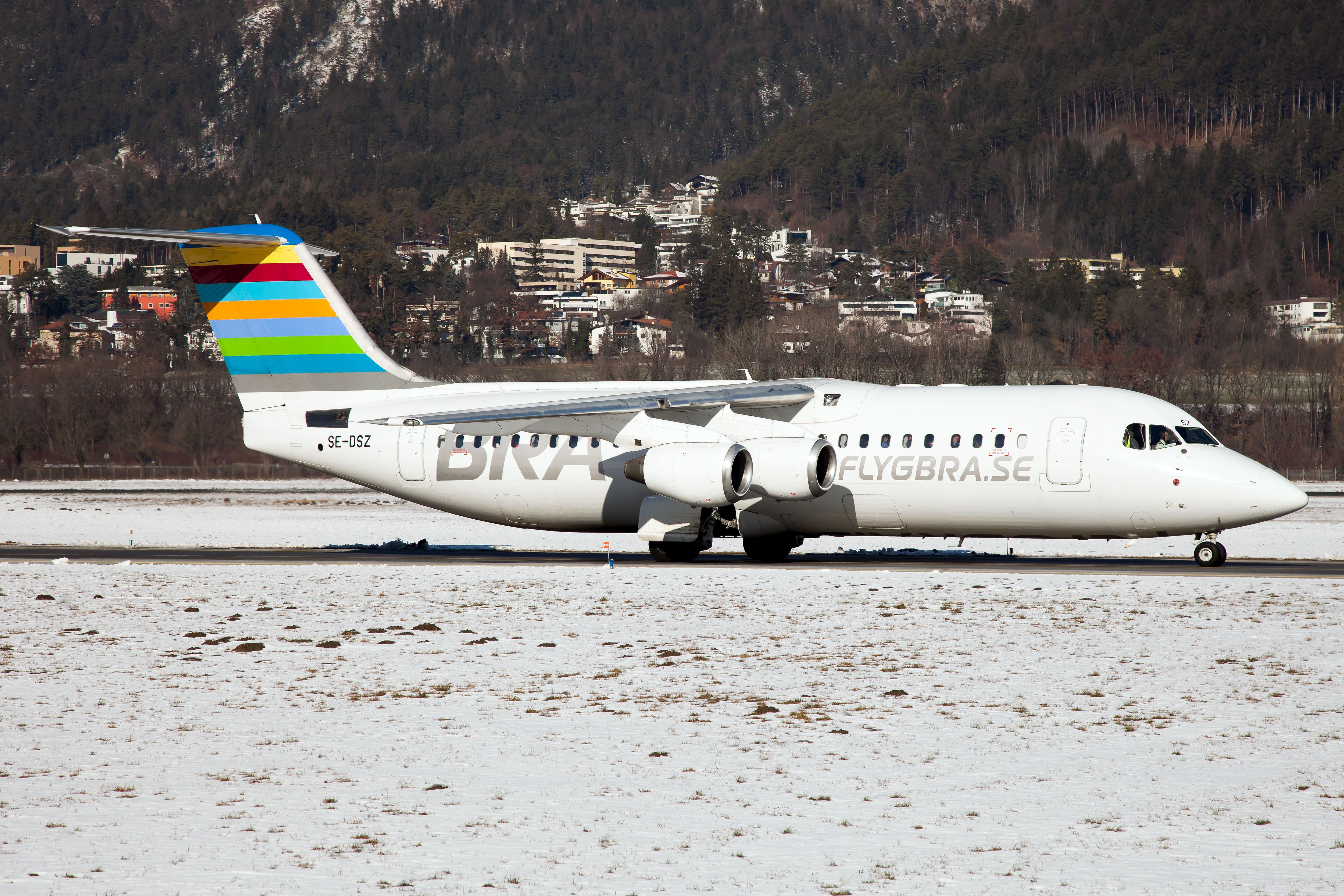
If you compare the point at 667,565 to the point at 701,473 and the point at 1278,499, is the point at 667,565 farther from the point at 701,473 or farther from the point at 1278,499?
the point at 1278,499

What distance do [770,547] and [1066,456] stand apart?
5653 millimetres

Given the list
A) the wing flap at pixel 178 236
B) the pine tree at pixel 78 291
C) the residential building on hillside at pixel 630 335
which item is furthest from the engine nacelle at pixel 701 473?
the pine tree at pixel 78 291

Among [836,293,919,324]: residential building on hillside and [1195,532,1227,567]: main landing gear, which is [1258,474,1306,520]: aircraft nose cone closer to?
[1195,532,1227,567]: main landing gear

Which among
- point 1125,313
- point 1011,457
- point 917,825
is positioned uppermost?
point 1125,313

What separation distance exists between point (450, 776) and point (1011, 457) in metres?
14.8

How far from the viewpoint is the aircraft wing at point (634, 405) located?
77.3ft

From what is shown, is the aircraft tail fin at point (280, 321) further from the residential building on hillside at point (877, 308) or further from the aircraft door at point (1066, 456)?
the residential building on hillside at point (877, 308)

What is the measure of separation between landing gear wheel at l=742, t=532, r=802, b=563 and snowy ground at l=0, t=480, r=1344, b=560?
338 cm

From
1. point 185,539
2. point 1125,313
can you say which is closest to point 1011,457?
point 185,539

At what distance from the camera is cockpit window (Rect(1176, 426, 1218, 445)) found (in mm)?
22266

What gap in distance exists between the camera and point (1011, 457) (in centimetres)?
2248

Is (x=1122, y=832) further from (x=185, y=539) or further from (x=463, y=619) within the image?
(x=185, y=539)

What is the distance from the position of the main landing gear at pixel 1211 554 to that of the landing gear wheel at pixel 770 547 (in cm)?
694

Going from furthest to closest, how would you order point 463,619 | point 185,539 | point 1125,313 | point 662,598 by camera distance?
point 1125,313 → point 185,539 → point 662,598 → point 463,619
